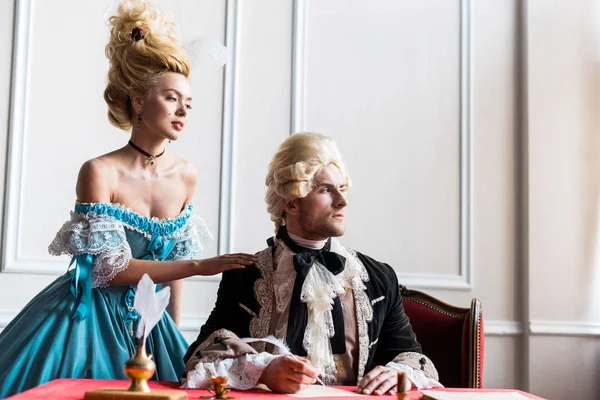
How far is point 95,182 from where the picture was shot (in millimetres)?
2629

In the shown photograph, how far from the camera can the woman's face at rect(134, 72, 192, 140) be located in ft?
8.80

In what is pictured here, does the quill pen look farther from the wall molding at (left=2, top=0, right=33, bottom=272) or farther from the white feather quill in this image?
the wall molding at (left=2, top=0, right=33, bottom=272)

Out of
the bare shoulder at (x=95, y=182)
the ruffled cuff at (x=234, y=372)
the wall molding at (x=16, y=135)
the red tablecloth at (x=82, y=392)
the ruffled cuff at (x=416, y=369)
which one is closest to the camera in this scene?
the red tablecloth at (x=82, y=392)

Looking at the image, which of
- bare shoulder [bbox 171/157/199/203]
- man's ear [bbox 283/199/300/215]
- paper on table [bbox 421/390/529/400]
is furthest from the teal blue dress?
paper on table [bbox 421/390/529/400]

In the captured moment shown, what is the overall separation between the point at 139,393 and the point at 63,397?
0.23 meters

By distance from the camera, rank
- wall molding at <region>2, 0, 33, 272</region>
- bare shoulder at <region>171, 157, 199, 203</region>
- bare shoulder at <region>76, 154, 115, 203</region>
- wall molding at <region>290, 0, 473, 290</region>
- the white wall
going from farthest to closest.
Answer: wall molding at <region>290, 0, 473, 290</region> → the white wall → wall molding at <region>2, 0, 33, 272</region> → bare shoulder at <region>171, 157, 199, 203</region> → bare shoulder at <region>76, 154, 115, 203</region>

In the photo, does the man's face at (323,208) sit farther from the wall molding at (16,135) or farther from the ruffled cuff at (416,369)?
the wall molding at (16,135)

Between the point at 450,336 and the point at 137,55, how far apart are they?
1.54m

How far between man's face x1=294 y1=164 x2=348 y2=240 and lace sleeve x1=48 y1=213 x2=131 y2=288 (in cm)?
64

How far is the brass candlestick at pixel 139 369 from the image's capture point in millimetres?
1522

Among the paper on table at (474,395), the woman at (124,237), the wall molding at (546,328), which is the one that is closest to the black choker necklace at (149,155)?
the woman at (124,237)

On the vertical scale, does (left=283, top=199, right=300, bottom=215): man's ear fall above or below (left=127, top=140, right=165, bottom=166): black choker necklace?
below

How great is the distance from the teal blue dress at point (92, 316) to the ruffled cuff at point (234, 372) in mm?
670

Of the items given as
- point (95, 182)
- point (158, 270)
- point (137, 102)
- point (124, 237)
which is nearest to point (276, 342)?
point (158, 270)
